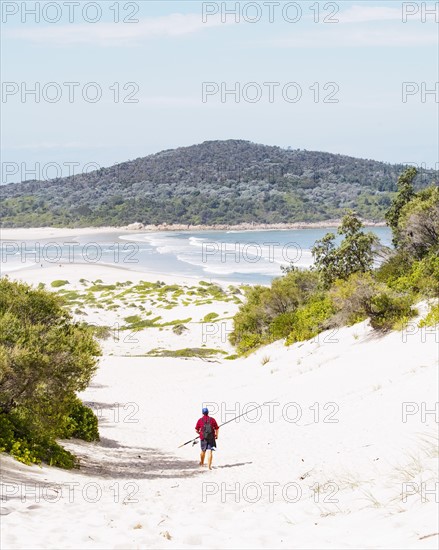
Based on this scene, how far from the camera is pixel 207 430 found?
50.4 feet

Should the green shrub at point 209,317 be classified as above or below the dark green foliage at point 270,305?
below

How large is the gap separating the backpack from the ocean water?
59335 millimetres

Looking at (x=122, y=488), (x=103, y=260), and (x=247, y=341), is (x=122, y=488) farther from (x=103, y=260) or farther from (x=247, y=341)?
(x=103, y=260)

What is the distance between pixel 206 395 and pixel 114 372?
828 cm

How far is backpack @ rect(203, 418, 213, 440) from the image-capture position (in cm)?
1524

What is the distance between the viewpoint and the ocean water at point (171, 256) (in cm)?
8675

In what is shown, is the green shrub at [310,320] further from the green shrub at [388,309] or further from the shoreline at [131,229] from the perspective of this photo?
the shoreline at [131,229]

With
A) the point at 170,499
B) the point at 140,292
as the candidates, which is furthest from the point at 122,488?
the point at 140,292

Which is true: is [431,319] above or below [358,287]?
below

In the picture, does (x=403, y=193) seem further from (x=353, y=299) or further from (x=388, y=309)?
(x=388, y=309)

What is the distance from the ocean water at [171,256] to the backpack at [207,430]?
59335 mm

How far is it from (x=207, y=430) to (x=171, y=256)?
9495 centimetres

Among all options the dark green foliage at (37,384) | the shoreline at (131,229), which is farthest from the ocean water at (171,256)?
the dark green foliage at (37,384)

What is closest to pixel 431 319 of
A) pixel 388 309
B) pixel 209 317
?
pixel 388 309
